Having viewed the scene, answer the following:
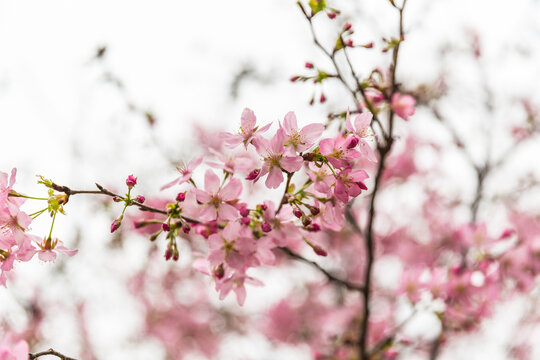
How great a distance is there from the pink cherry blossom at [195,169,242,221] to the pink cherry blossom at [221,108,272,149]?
0.11 meters

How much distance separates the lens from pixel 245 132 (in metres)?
1.33

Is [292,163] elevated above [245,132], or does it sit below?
below

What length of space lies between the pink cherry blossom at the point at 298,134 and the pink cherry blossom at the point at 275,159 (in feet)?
0.09

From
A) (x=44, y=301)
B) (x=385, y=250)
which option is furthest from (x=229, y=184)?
(x=385, y=250)

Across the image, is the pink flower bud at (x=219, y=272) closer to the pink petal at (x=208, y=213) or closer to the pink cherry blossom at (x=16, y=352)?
the pink petal at (x=208, y=213)

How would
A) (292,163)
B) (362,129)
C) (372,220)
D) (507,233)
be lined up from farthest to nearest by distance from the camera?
1. (507,233)
2. (372,220)
3. (362,129)
4. (292,163)

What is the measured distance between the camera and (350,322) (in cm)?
414

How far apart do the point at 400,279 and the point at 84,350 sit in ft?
12.5

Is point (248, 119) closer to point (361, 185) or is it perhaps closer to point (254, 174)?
point (254, 174)

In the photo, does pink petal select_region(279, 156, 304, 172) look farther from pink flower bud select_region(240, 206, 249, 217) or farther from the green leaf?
the green leaf

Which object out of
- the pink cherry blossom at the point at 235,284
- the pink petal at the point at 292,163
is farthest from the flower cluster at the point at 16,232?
the pink petal at the point at 292,163

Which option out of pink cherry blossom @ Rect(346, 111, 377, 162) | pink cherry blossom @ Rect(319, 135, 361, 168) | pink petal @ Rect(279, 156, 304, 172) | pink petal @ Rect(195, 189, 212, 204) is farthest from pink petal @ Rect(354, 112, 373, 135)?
pink petal @ Rect(195, 189, 212, 204)

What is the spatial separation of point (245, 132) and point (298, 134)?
16cm

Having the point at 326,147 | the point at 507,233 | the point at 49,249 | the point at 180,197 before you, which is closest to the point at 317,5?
the point at 326,147
